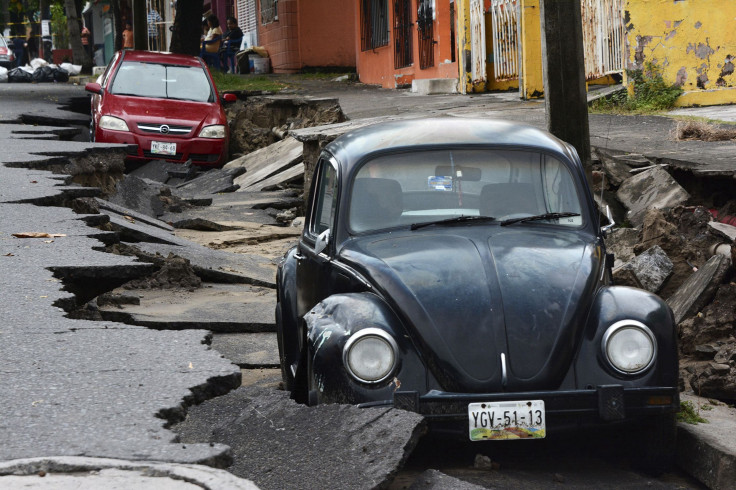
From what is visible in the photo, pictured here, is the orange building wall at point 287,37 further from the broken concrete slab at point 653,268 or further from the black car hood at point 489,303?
the black car hood at point 489,303

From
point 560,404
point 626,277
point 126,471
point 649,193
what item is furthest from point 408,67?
point 126,471

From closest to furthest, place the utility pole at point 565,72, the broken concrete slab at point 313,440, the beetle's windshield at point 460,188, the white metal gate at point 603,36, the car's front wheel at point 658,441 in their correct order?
the broken concrete slab at point 313,440, the car's front wheel at point 658,441, the beetle's windshield at point 460,188, the utility pole at point 565,72, the white metal gate at point 603,36

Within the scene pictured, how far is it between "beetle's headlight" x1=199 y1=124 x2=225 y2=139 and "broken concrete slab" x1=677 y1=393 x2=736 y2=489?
12.0 meters

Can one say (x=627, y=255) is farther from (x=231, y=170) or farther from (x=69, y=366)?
(x=231, y=170)

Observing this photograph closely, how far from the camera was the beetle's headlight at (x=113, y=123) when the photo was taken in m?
15.0

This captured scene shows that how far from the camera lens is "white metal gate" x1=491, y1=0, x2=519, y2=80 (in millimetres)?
15617

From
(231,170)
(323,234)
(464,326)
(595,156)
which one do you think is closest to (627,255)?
(595,156)

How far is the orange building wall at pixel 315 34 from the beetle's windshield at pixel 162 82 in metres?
11.6

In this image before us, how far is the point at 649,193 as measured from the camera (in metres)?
8.00

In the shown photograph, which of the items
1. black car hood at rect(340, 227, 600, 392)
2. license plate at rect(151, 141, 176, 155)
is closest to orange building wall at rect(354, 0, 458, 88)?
license plate at rect(151, 141, 176, 155)

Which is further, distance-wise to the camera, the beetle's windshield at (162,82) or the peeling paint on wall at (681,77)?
the beetle's windshield at (162,82)

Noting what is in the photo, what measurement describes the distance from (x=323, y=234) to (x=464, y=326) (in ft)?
3.94

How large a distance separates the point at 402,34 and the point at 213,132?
6592 millimetres

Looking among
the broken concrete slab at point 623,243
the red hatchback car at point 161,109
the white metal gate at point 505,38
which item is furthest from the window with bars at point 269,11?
the broken concrete slab at point 623,243
